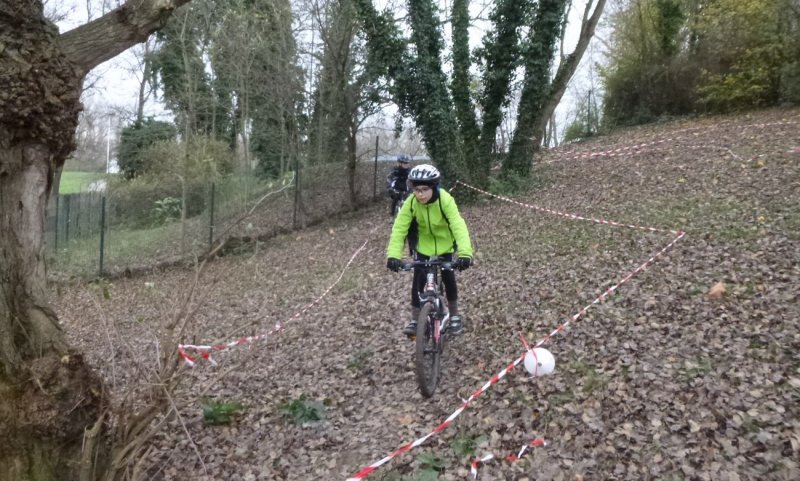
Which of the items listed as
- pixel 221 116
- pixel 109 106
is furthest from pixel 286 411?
pixel 109 106

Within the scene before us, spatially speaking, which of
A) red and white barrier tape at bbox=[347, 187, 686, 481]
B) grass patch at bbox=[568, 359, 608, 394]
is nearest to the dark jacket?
red and white barrier tape at bbox=[347, 187, 686, 481]

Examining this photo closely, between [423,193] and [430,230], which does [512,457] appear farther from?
[423,193]

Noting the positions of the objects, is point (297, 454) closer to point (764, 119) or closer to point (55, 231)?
point (55, 231)

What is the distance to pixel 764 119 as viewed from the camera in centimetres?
1772

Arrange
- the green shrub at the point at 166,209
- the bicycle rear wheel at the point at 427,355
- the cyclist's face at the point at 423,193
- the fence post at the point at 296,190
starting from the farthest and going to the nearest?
the green shrub at the point at 166,209, the fence post at the point at 296,190, the cyclist's face at the point at 423,193, the bicycle rear wheel at the point at 427,355

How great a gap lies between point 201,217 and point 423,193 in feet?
41.9

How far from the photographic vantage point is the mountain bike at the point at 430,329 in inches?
211

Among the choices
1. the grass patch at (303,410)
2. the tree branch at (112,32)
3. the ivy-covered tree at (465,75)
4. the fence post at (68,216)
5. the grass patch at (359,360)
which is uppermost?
the ivy-covered tree at (465,75)

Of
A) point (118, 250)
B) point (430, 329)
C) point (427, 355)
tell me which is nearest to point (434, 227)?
point (430, 329)

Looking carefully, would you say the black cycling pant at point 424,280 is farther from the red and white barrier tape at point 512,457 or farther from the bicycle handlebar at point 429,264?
the red and white barrier tape at point 512,457

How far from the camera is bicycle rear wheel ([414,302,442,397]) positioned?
17.5ft

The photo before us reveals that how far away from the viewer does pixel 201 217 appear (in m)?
17.0

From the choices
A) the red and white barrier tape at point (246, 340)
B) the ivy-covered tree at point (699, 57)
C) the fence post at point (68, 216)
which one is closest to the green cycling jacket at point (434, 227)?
the red and white barrier tape at point (246, 340)

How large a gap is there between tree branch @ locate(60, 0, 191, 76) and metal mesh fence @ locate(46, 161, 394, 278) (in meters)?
10.2
